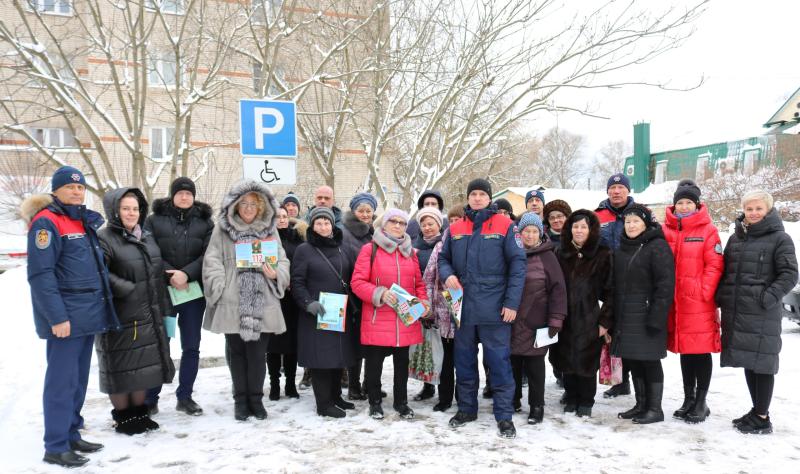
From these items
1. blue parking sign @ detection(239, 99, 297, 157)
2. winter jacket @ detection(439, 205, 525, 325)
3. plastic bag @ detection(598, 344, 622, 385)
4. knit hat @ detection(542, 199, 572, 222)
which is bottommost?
plastic bag @ detection(598, 344, 622, 385)

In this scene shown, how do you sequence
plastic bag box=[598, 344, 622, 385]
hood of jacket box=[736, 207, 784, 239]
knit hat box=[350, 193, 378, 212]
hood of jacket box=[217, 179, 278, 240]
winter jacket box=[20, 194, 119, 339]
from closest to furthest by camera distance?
winter jacket box=[20, 194, 119, 339] → hood of jacket box=[736, 207, 784, 239] → hood of jacket box=[217, 179, 278, 240] → plastic bag box=[598, 344, 622, 385] → knit hat box=[350, 193, 378, 212]

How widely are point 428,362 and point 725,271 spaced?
2725 millimetres

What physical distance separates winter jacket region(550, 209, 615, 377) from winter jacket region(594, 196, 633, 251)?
43 cm

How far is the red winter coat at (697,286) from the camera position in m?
4.56

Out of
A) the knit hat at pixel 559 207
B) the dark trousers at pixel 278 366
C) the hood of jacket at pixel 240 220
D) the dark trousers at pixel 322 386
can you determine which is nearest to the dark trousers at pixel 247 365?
the dark trousers at pixel 322 386

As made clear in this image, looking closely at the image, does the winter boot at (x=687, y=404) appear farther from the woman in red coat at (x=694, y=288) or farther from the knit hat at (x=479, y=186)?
the knit hat at (x=479, y=186)

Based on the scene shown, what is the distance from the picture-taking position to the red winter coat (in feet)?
15.0

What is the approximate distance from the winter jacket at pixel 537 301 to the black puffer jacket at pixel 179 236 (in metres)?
2.86

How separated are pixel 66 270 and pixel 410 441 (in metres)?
2.85

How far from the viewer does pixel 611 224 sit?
5465mm

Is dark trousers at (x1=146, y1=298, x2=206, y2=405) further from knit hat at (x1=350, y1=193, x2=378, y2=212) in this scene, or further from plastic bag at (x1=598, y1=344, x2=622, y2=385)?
plastic bag at (x1=598, y1=344, x2=622, y2=385)

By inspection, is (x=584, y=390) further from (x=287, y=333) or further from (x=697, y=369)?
(x=287, y=333)

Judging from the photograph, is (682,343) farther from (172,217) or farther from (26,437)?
(26,437)

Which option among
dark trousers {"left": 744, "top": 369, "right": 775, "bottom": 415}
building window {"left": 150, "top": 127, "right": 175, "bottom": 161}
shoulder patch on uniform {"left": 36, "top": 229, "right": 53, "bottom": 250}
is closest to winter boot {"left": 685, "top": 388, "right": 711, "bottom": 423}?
dark trousers {"left": 744, "top": 369, "right": 775, "bottom": 415}
